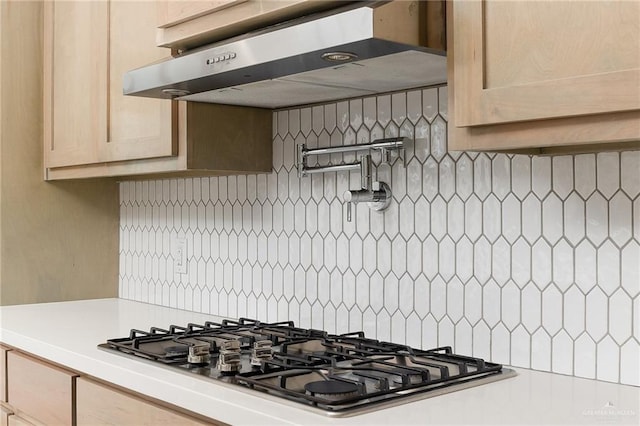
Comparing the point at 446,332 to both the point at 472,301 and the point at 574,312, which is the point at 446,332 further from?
the point at 574,312

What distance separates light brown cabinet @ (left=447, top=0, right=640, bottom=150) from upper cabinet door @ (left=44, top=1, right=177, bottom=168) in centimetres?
103

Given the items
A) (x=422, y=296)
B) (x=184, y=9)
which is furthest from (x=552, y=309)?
(x=184, y=9)

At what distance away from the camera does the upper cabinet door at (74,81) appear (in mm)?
2404

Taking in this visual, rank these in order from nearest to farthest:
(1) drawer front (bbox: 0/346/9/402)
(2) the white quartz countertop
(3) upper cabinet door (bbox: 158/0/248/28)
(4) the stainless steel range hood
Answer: (2) the white quartz countertop
(4) the stainless steel range hood
(3) upper cabinet door (bbox: 158/0/248/28)
(1) drawer front (bbox: 0/346/9/402)

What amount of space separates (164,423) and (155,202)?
4.71 ft

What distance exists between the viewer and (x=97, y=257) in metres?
2.97

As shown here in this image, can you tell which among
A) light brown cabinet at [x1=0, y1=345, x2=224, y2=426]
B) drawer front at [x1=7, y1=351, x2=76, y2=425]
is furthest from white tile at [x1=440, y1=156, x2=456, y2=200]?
drawer front at [x1=7, y1=351, x2=76, y2=425]

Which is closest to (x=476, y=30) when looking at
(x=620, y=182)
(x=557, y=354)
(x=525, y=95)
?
(x=525, y=95)

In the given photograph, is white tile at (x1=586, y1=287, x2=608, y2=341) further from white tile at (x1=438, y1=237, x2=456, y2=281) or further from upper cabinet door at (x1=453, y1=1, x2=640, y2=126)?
upper cabinet door at (x1=453, y1=1, x2=640, y2=126)

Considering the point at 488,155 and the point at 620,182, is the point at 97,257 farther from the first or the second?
the point at 620,182

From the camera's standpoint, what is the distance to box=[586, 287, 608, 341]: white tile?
1.48 metres

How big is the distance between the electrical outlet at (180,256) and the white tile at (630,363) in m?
1.62

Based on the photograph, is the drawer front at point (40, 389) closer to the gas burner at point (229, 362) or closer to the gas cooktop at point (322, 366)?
the gas cooktop at point (322, 366)

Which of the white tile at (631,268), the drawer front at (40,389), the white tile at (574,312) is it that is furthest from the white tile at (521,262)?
the drawer front at (40,389)
